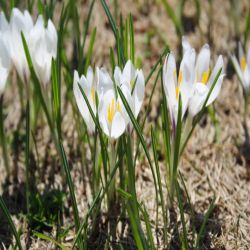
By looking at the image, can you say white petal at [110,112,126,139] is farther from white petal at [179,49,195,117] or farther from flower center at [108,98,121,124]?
Answer: white petal at [179,49,195,117]

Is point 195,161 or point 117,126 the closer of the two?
point 117,126

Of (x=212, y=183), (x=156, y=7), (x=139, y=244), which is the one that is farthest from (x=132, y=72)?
(x=156, y=7)

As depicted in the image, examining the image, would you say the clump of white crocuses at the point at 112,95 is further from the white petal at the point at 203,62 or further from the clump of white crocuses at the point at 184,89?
the white petal at the point at 203,62

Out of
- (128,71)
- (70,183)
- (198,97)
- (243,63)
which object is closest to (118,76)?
(128,71)

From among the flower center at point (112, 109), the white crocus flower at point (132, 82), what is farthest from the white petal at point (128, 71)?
the flower center at point (112, 109)

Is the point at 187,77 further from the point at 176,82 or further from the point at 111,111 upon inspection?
the point at 111,111

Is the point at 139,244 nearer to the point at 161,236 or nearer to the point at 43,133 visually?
the point at 161,236
